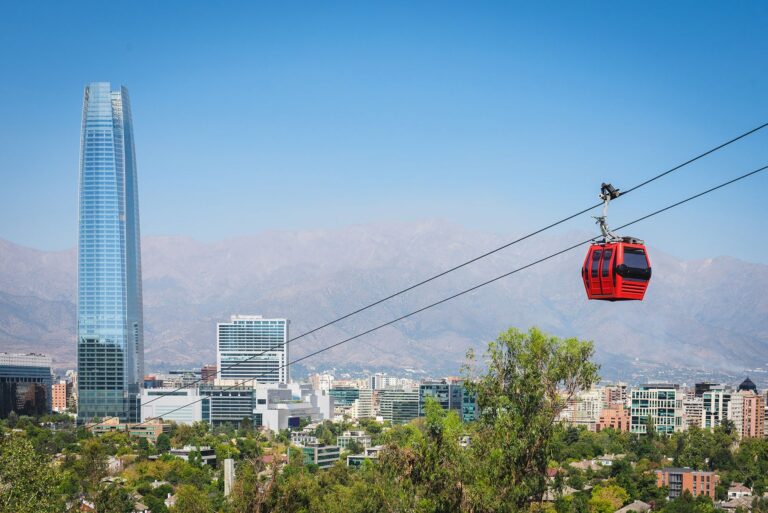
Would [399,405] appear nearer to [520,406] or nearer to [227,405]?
[227,405]

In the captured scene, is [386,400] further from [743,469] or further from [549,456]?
[549,456]

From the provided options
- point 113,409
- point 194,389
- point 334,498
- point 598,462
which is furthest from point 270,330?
point 334,498

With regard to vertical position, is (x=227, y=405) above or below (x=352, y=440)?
below

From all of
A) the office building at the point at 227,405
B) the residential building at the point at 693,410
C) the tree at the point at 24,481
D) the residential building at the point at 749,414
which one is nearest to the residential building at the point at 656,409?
the residential building at the point at 693,410

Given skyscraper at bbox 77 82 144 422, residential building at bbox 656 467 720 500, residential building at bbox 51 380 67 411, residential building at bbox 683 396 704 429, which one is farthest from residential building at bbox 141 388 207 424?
residential building at bbox 656 467 720 500

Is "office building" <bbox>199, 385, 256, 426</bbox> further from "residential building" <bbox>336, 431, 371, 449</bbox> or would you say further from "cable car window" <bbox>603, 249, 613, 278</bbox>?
"cable car window" <bbox>603, 249, 613, 278</bbox>

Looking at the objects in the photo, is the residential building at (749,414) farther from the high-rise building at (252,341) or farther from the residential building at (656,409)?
the high-rise building at (252,341)

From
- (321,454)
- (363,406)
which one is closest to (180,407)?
(363,406)
